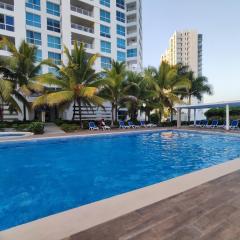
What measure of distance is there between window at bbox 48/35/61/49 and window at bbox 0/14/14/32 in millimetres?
4718

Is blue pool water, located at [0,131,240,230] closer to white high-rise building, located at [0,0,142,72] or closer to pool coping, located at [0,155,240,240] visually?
pool coping, located at [0,155,240,240]

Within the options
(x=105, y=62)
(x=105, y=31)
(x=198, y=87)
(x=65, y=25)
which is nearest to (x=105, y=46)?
(x=105, y=31)

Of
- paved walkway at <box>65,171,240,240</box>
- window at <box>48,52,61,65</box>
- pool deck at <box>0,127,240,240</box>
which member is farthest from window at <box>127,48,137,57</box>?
paved walkway at <box>65,171,240,240</box>

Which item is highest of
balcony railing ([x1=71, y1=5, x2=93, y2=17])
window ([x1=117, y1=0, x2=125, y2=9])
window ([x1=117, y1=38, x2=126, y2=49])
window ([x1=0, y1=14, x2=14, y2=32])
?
window ([x1=117, y1=0, x2=125, y2=9])

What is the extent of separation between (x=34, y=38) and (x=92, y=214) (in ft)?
93.4

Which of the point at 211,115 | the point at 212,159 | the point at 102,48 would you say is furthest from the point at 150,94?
the point at 212,159

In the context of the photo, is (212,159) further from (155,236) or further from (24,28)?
(24,28)

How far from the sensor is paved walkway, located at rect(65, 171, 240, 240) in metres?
2.72

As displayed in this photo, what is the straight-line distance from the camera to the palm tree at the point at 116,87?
2169 centimetres

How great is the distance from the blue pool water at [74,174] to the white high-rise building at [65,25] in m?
18.9

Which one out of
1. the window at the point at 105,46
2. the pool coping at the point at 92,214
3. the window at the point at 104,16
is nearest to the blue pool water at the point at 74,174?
the pool coping at the point at 92,214

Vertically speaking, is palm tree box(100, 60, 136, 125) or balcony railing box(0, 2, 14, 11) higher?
balcony railing box(0, 2, 14, 11)

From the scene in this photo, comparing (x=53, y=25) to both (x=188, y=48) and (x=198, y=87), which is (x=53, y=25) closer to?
(x=198, y=87)

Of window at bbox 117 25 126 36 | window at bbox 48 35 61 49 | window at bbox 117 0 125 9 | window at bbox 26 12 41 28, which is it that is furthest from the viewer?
window at bbox 117 0 125 9
